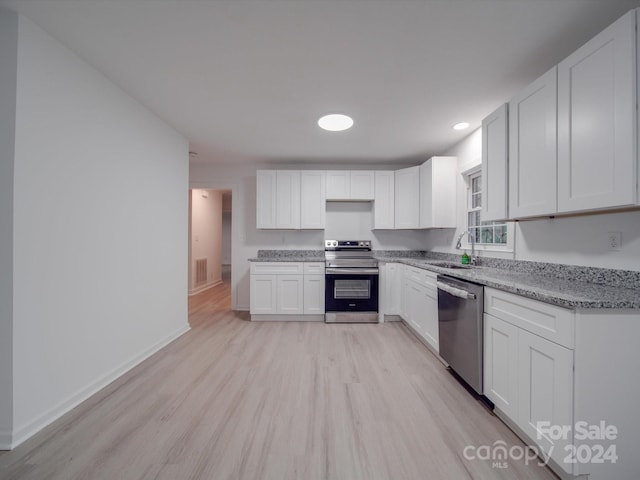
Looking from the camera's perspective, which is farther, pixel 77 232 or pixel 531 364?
pixel 77 232

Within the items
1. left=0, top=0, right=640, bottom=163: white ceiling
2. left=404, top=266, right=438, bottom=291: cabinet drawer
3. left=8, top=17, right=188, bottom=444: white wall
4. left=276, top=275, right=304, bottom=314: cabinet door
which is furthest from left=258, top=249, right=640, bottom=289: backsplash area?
left=8, top=17, right=188, bottom=444: white wall

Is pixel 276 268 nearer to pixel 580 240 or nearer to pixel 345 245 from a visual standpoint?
pixel 345 245

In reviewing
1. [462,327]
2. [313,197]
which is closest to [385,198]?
[313,197]

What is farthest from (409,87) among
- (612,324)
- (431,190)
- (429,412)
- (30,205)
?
(30,205)

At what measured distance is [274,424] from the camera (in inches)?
62.9

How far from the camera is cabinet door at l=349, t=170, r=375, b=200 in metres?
3.97

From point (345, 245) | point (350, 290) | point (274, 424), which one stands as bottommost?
point (274, 424)

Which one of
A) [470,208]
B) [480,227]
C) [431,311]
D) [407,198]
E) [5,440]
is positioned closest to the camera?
[5,440]

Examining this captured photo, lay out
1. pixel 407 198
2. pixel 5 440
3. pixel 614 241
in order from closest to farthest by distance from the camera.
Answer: pixel 5 440, pixel 614 241, pixel 407 198

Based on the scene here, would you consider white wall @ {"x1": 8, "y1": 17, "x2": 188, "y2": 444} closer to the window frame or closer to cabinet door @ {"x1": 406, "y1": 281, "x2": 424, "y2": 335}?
cabinet door @ {"x1": 406, "y1": 281, "x2": 424, "y2": 335}

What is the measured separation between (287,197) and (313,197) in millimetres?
397

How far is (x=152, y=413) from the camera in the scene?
67.0 inches

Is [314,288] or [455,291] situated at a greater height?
[455,291]

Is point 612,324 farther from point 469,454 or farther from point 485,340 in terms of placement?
point 469,454
